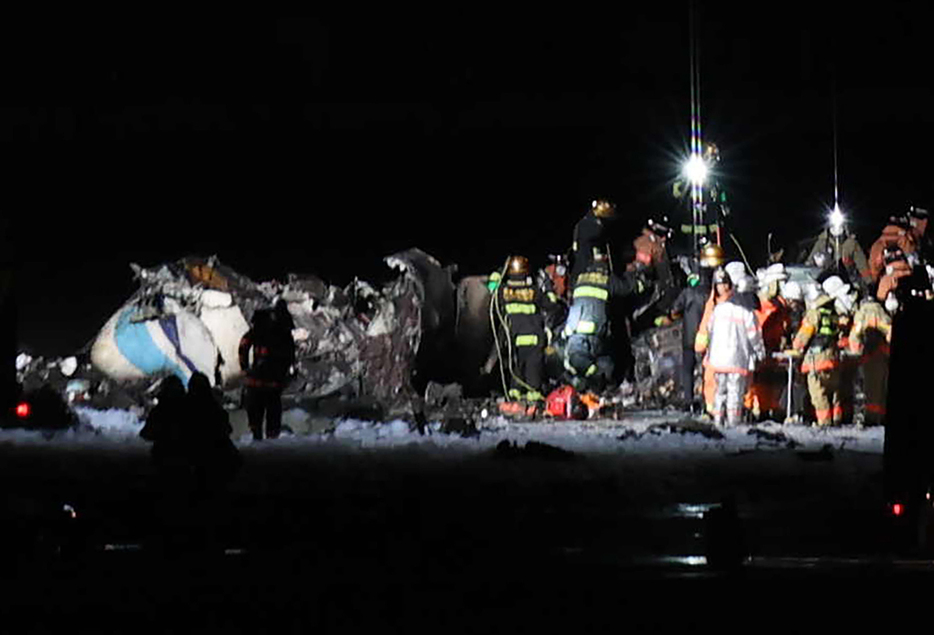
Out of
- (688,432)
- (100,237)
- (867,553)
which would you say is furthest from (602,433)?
(100,237)

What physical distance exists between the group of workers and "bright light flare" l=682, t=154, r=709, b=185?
1174 millimetres

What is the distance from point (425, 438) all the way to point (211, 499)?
5.50m

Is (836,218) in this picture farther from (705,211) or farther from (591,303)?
(591,303)

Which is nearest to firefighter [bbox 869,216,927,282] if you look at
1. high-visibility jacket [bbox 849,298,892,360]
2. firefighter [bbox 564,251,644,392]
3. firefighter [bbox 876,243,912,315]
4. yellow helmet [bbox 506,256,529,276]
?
firefighter [bbox 876,243,912,315]

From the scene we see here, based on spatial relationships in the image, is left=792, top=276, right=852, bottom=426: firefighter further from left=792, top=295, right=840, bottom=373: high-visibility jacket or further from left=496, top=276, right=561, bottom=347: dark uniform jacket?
left=496, top=276, right=561, bottom=347: dark uniform jacket

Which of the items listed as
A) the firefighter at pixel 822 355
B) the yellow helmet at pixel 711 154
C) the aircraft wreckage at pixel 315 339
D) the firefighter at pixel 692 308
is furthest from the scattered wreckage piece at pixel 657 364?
the yellow helmet at pixel 711 154

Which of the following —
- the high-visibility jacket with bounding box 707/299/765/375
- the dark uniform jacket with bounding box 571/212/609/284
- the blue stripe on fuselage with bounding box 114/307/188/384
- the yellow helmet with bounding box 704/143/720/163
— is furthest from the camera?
the yellow helmet with bounding box 704/143/720/163

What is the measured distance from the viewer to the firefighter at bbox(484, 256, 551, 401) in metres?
23.3

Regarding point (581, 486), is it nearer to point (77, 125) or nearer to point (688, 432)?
point (688, 432)

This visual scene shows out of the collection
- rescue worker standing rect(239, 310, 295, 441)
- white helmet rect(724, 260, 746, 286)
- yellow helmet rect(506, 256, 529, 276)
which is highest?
yellow helmet rect(506, 256, 529, 276)

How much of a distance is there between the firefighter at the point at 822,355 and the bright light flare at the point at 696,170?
6885mm

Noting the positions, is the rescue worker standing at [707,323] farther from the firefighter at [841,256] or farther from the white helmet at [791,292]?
the firefighter at [841,256]

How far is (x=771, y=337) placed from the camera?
71.7 feet

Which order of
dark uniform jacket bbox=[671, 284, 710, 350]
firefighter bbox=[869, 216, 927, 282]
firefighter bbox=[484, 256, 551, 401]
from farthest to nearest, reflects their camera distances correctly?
firefighter bbox=[869, 216, 927, 282]
firefighter bbox=[484, 256, 551, 401]
dark uniform jacket bbox=[671, 284, 710, 350]
